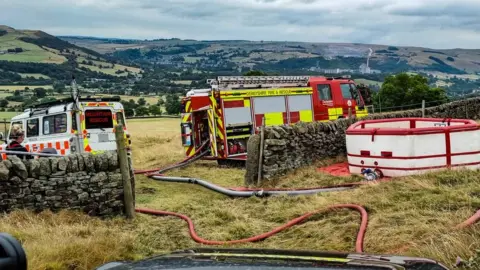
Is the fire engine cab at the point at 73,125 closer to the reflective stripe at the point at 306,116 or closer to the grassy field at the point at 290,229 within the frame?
the grassy field at the point at 290,229

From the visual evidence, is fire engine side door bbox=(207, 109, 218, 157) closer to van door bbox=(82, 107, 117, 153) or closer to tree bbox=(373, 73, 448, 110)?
van door bbox=(82, 107, 117, 153)

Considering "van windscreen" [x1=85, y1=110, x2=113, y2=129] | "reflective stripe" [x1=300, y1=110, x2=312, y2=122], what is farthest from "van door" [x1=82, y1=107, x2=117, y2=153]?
"reflective stripe" [x1=300, y1=110, x2=312, y2=122]

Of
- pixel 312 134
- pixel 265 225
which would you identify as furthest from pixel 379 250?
pixel 312 134

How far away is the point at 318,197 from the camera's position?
356 inches

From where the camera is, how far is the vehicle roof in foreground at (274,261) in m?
2.58

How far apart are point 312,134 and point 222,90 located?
146 inches

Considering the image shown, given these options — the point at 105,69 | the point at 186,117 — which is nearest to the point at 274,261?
the point at 186,117

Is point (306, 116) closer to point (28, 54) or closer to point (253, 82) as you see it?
point (253, 82)

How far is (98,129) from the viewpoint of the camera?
15859 mm

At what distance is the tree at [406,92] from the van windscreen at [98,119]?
78.2ft

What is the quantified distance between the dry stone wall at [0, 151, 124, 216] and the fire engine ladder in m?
7.03

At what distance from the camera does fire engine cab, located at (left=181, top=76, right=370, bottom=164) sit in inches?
628

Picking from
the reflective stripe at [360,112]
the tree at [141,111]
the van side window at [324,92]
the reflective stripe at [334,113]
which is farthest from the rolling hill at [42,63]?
the reflective stripe at [334,113]

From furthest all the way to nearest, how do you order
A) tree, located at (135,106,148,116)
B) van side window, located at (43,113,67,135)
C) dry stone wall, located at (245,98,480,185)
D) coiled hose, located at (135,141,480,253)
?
tree, located at (135,106,148,116) → van side window, located at (43,113,67,135) → dry stone wall, located at (245,98,480,185) → coiled hose, located at (135,141,480,253)
